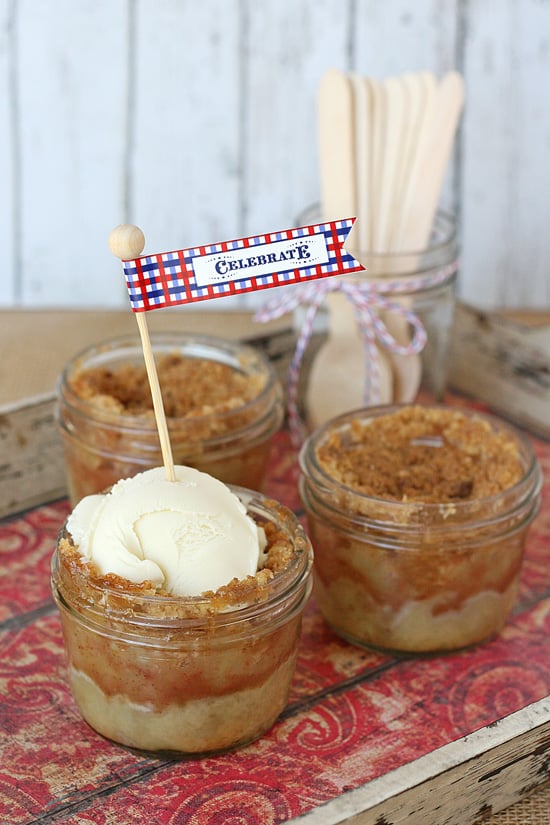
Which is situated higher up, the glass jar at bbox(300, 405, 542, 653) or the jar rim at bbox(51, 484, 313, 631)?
the jar rim at bbox(51, 484, 313, 631)

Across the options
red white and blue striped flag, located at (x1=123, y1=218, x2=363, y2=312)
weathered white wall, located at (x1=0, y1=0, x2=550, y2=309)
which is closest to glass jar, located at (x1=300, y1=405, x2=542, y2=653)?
red white and blue striped flag, located at (x1=123, y1=218, x2=363, y2=312)

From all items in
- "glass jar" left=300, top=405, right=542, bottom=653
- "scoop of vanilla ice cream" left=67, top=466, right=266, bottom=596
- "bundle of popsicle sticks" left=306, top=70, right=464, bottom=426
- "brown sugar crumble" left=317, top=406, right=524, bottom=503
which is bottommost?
"glass jar" left=300, top=405, right=542, bottom=653

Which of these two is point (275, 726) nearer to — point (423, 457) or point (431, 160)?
point (423, 457)

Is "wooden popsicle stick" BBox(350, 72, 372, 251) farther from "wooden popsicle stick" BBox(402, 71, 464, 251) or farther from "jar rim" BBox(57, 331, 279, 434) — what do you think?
"jar rim" BBox(57, 331, 279, 434)

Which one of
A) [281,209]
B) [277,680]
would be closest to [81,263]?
[281,209]

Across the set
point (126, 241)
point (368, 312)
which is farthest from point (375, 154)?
point (126, 241)

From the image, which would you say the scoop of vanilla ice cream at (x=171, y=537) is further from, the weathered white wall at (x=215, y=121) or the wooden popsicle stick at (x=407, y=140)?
the weathered white wall at (x=215, y=121)

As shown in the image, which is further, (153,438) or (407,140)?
(407,140)
